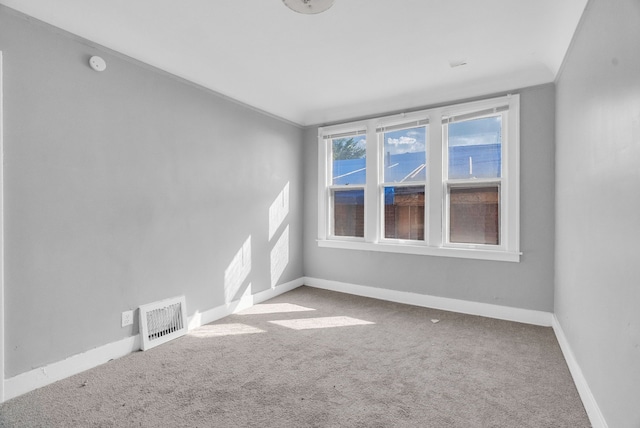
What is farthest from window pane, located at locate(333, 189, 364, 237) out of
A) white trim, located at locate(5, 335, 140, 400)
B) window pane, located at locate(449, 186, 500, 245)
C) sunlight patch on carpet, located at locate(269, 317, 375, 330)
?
white trim, located at locate(5, 335, 140, 400)

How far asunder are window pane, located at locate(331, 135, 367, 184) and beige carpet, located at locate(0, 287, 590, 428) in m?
2.09

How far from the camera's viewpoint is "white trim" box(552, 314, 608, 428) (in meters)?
1.65

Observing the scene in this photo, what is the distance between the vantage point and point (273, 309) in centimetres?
370

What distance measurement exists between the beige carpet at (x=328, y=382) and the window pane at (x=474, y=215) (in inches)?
37.1

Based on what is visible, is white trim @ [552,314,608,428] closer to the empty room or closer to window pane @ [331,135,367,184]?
the empty room

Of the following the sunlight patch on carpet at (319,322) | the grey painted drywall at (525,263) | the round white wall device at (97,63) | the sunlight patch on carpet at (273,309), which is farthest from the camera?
the sunlight patch on carpet at (273,309)

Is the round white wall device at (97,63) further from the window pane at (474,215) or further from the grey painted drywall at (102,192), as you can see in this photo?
the window pane at (474,215)

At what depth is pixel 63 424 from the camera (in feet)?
5.63

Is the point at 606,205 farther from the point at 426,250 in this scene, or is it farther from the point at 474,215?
the point at 426,250

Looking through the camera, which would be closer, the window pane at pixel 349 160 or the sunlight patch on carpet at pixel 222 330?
the sunlight patch on carpet at pixel 222 330

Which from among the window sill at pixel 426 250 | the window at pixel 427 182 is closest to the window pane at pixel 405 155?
the window at pixel 427 182

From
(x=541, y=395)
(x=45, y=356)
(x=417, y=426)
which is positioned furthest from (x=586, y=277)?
(x=45, y=356)

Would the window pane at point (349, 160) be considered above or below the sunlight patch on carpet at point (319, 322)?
above

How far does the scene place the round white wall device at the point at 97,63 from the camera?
2.31m
